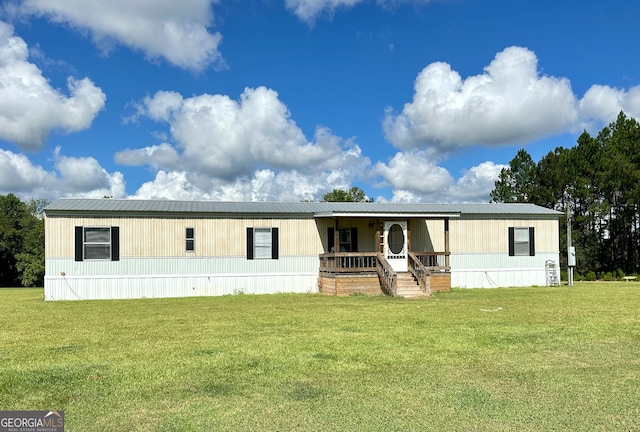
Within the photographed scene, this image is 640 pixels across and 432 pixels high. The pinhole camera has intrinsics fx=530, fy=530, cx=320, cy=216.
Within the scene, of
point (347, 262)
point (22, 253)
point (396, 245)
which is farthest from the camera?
point (22, 253)

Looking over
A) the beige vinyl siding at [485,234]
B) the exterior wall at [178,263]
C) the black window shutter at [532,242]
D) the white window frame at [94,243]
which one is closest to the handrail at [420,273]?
the beige vinyl siding at [485,234]

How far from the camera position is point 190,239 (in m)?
19.1

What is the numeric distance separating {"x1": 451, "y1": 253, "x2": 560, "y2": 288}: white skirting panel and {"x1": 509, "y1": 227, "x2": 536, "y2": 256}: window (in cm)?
26

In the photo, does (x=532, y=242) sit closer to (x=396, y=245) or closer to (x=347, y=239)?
(x=396, y=245)

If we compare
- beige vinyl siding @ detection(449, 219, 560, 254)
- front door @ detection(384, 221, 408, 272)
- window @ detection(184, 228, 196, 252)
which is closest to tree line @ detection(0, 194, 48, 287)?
window @ detection(184, 228, 196, 252)

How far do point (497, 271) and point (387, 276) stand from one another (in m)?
6.50

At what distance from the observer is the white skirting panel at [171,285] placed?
1777cm

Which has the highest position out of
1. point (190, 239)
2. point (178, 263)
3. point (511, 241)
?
point (190, 239)

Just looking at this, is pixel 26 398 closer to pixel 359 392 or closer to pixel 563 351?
pixel 359 392

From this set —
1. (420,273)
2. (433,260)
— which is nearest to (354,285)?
(420,273)

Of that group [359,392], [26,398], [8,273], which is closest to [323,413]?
[359,392]

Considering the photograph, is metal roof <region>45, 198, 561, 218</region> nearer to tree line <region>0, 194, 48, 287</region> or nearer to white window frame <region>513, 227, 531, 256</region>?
white window frame <region>513, 227, 531, 256</region>

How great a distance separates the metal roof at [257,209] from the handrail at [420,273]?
5.68 ft

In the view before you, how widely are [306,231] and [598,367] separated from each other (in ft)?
46.5
